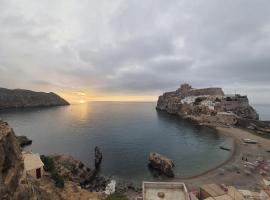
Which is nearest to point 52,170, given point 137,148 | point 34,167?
point 34,167

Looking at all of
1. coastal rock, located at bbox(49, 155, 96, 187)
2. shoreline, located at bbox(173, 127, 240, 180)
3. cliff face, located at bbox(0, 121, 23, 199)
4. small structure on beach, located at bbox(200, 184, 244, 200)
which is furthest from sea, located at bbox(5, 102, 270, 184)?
cliff face, located at bbox(0, 121, 23, 199)

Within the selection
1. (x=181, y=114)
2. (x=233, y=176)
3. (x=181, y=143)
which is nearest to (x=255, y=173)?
(x=233, y=176)

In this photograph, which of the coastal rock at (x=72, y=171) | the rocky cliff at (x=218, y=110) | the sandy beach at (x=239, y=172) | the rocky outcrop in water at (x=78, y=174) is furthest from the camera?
the rocky cliff at (x=218, y=110)

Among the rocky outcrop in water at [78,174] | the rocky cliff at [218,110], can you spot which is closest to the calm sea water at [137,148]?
the rocky outcrop in water at [78,174]

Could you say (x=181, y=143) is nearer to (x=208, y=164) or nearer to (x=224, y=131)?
(x=208, y=164)

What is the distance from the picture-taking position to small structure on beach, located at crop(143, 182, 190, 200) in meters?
24.5

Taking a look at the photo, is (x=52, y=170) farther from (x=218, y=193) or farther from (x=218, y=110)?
(x=218, y=110)

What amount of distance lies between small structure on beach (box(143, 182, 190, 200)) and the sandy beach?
19937 mm

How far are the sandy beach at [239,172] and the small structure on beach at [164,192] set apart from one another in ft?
65.4

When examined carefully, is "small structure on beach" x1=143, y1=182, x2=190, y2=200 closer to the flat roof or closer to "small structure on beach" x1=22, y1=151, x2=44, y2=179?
"small structure on beach" x1=22, y1=151, x2=44, y2=179

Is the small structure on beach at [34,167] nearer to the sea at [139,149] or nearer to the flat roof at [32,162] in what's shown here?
the flat roof at [32,162]

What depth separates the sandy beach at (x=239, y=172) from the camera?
45969 millimetres

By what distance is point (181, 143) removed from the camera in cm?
8419

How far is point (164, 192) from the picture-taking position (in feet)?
83.4
